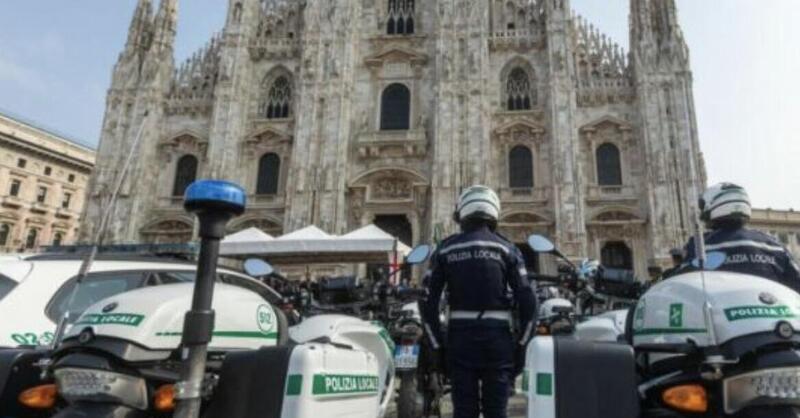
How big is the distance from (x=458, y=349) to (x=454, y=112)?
60.2 ft

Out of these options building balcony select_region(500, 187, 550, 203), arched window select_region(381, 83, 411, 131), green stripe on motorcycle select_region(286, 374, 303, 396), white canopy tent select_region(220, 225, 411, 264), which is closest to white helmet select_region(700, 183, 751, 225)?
green stripe on motorcycle select_region(286, 374, 303, 396)

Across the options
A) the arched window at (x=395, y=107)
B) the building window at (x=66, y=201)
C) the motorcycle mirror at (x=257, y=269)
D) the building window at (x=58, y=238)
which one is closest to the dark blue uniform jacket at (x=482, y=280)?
the motorcycle mirror at (x=257, y=269)

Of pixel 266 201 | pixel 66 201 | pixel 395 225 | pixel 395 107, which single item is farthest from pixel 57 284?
pixel 66 201

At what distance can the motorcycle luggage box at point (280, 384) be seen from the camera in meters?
2.25

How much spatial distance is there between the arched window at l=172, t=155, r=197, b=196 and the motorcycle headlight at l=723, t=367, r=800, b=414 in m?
23.3

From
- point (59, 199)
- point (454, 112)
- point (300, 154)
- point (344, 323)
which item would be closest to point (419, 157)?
point (454, 112)

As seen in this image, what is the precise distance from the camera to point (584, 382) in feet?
7.67

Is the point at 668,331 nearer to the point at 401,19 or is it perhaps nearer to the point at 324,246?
the point at 324,246

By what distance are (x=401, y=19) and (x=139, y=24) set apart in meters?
12.4

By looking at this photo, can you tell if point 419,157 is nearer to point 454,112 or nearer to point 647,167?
point 454,112

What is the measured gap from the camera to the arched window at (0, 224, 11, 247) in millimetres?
33250

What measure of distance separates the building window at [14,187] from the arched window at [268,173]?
22.3 m

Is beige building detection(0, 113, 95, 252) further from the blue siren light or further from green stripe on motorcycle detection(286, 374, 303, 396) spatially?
green stripe on motorcycle detection(286, 374, 303, 396)

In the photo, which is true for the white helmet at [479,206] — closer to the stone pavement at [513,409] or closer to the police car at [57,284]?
the police car at [57,284]
